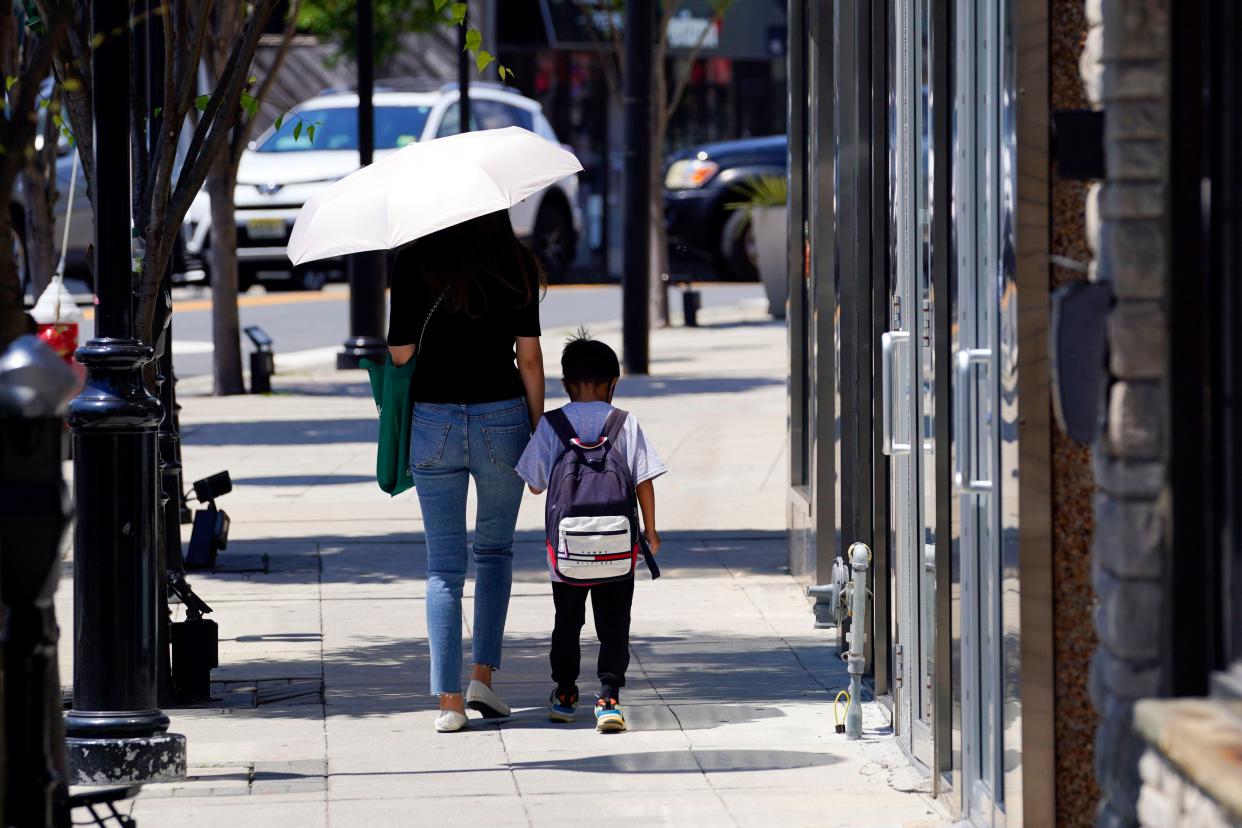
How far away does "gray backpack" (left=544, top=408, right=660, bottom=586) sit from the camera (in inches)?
256

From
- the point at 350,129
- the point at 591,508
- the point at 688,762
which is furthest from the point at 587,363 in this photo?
the point at 350,129

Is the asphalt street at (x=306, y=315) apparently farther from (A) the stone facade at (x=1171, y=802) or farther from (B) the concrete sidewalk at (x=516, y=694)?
(A) the stone facade at (x=1171, y=802)

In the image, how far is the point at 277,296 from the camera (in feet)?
85.9

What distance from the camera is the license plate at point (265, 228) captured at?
2389 centimetres

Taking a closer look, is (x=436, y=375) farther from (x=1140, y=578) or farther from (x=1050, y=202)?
(x=1140, y=578)

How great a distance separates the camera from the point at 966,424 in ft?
16.8

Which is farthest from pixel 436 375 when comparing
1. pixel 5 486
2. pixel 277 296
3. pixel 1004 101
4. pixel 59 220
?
pixel 277 296

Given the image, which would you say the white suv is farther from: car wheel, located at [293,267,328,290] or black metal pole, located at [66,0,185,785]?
black metal pole, located at [66,0,185,785]

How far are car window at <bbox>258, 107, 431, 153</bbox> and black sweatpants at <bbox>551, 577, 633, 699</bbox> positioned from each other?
18126 millimetres

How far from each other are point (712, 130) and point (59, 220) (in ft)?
38.1

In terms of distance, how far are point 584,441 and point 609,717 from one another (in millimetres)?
834

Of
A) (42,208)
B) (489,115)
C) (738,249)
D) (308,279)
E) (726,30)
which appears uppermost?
(726,30)

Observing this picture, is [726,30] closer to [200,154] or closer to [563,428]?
[200,154]

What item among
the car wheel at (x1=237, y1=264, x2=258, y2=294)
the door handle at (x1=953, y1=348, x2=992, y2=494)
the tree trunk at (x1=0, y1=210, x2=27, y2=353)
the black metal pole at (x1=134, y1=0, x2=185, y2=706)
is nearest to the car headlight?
the car wheel at (x1=237, y1=264, x2=258, y2=294)
